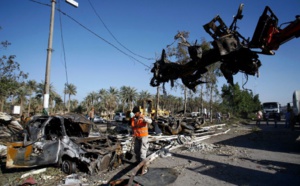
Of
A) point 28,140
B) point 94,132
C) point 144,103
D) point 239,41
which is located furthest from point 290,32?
point 144,103

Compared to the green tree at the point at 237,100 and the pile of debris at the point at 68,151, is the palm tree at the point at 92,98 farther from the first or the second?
the pile of debris at the point at 68,151

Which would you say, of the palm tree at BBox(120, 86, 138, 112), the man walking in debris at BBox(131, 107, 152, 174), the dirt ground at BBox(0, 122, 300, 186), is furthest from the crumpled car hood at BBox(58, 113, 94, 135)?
the palm tree at BBox(120, 86, 138, 112)

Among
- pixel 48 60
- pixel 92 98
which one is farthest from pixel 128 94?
pixel 48 60

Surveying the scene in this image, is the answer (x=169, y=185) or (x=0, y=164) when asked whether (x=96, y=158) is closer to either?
(x=169, y=185)

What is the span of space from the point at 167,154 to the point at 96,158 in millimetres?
3367

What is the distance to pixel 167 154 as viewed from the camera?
8.95 m

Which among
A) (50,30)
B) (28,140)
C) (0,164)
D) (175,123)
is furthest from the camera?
(175,123)

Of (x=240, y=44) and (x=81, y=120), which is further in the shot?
(x=81, y=120)

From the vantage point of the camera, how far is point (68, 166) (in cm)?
643

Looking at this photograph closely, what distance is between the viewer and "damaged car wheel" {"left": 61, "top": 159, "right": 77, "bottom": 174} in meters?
6.37

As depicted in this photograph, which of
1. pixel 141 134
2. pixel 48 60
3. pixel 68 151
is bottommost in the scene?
pixel 68 151

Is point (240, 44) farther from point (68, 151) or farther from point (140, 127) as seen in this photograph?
point (68, 151)

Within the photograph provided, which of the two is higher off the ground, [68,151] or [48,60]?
[48,60]

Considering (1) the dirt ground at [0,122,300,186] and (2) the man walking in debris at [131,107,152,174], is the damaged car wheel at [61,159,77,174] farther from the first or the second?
(2) the man walking in debris at [131,107,152,174]
